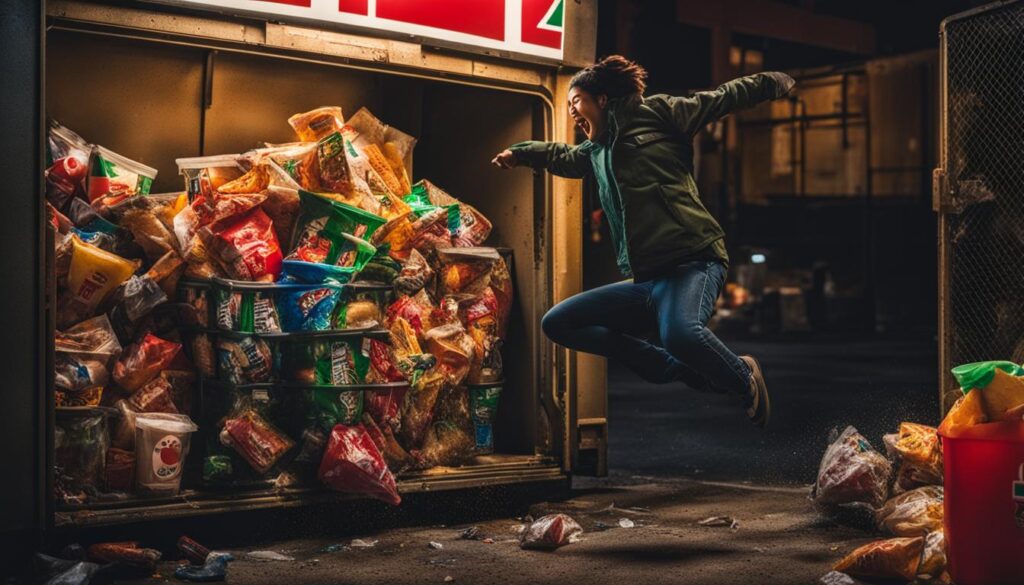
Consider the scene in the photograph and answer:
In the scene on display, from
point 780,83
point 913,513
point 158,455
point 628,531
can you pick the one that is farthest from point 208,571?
point 780,83

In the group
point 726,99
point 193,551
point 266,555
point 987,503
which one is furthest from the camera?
point 726,99

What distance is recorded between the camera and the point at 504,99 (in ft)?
22.6

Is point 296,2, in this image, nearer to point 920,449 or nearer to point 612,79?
point 612,79

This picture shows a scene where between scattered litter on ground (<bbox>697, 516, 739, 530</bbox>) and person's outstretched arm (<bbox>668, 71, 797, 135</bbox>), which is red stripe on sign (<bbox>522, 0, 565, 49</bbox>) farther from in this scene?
scattered litter on ground (<bbox>697, 516, 739, 530</bbox>)

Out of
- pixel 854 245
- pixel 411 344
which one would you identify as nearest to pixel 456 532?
pixel 411 344

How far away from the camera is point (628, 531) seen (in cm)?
576

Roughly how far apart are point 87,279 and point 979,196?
4.31 m

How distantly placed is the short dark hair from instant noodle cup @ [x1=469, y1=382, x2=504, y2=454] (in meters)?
1.83

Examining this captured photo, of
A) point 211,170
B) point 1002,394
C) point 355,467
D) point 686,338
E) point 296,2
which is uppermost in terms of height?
point 296,2

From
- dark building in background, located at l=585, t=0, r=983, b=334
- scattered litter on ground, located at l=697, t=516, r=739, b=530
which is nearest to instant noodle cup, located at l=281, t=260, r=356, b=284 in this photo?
scattered litter on ground, located at l=697, t=516, r=739, b=530

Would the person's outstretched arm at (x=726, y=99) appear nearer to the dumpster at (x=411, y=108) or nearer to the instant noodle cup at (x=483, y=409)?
the dumpster at (x=411, y=108)

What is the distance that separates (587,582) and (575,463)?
2.11m

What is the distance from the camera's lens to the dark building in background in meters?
30.4

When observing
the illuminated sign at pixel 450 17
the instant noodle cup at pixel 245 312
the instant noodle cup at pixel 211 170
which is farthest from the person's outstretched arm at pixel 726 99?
the instant noodle cup at pixel 211 170
